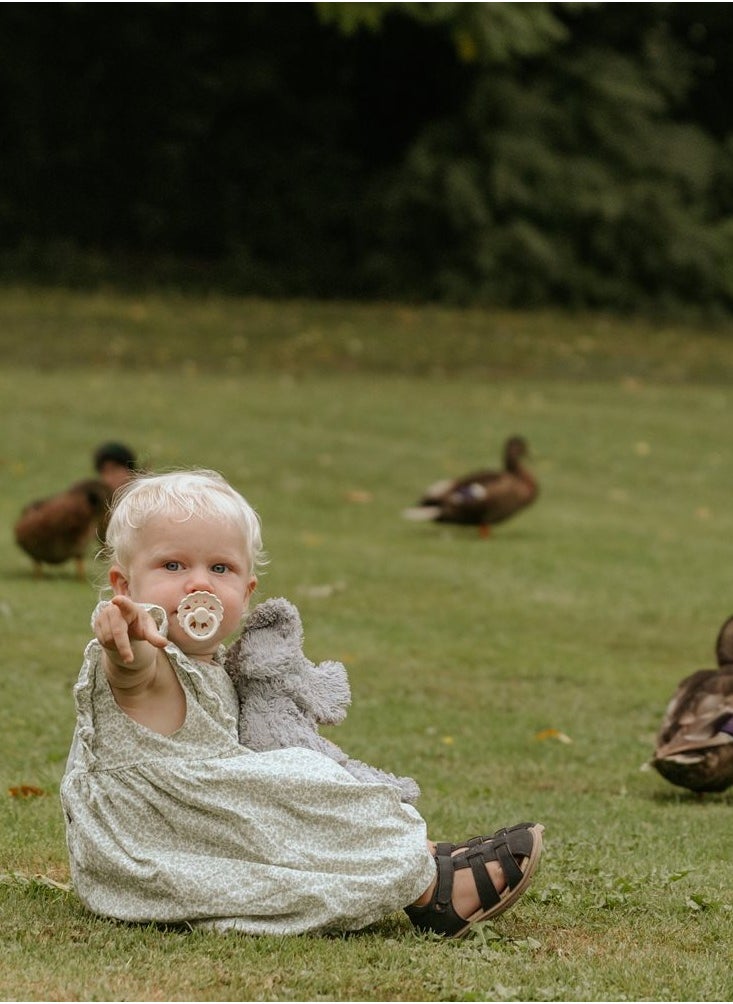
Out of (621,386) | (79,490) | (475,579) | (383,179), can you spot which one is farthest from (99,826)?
(383,179)

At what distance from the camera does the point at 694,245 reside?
29.9 metres

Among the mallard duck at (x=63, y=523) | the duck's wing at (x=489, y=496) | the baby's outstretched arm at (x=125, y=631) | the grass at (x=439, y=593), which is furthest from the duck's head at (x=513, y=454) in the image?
the baby's outstretched arm at (x=125, y=631)

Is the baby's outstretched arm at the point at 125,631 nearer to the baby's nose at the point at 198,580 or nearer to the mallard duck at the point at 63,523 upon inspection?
the baby's nose at the point at 198,580

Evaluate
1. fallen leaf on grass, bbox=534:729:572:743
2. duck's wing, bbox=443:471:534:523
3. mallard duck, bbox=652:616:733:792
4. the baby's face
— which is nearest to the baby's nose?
the baby's face

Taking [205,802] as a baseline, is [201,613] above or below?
above

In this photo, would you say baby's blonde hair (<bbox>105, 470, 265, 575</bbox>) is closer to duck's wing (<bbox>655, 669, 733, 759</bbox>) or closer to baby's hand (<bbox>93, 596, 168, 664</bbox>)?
baby's hand (<bbox>93, 596, 168, 664</bbox>)

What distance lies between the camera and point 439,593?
10.8m

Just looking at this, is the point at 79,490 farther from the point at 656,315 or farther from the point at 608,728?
the point at 656,315

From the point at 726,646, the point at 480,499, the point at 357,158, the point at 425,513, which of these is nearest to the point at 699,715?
the point at 726,646

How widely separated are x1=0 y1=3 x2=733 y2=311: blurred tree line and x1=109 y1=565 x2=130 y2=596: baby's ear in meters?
24.3

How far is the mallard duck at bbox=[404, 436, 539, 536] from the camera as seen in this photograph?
41.8ft

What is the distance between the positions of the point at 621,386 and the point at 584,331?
479 cm

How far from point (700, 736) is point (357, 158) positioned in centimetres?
2591

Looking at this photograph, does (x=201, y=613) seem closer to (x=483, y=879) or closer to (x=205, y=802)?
(x=205, y=802)
